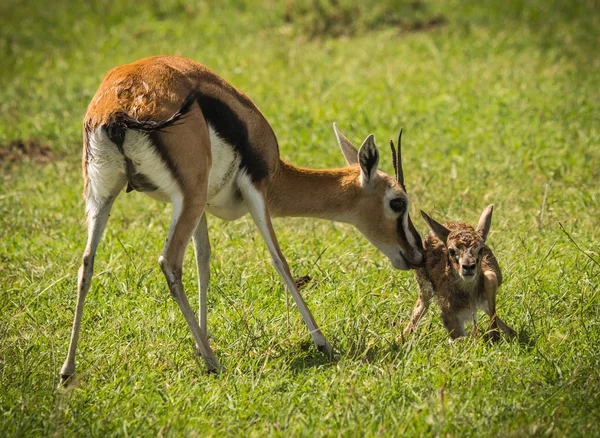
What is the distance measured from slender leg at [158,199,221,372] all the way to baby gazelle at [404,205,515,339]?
1.09m

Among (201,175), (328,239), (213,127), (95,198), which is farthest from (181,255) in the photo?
(328,239)

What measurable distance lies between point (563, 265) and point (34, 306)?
3.15m

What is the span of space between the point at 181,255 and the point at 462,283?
4.81 ft

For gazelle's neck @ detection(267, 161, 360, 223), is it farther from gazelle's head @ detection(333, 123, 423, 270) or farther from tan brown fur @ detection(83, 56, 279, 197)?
tan brown fur @ detection(83, 56, 279, 197)

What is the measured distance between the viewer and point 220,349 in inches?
198

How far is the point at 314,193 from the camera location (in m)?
5.56

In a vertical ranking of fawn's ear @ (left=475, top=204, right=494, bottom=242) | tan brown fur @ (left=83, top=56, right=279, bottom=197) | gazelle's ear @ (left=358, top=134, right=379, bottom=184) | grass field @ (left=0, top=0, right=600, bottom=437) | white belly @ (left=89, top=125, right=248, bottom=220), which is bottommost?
grass field @ (left=0, top=0, right=600, bottom=437)

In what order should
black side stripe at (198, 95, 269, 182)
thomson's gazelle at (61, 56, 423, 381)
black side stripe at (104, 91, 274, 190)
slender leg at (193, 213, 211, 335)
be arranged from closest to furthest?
1. black side stripe at (104, 91, 274, 190)
2. thomson's gazelle at (61, 56, 423, 381)
3. black side stripe at (198, 95, 269, 182)
4. slender leg at (193, 213, 211, 335)

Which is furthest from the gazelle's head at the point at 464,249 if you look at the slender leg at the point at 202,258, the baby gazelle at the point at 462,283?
the slender leg at the point at 202,258

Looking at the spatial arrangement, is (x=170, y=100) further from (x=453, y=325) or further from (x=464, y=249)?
(x=453, y=325)

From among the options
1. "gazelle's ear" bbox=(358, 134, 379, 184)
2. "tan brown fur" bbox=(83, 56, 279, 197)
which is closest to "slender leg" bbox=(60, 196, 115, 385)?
"tan brown fur" bbox=(83, 56, 279, 197)

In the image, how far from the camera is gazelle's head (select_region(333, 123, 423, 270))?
18.0 ft

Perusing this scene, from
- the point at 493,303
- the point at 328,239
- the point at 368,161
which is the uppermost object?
the point at 368,161

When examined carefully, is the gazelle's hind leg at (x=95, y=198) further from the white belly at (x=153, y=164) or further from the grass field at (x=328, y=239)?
the grass field at (x=328, y=239)
